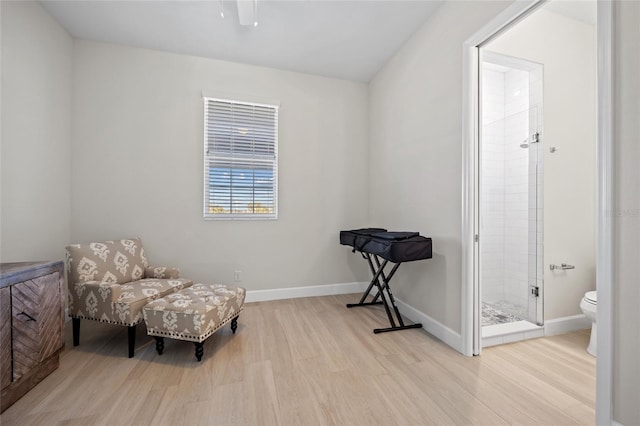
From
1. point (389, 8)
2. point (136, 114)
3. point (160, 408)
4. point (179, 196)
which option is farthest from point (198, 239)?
point (389, 8)

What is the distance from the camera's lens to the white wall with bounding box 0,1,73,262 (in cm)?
200

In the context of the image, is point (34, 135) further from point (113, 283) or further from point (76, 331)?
point (76, 331)

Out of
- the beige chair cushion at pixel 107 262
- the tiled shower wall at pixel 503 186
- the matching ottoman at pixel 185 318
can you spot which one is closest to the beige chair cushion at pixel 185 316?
the matching ottoman at pixel 185 318

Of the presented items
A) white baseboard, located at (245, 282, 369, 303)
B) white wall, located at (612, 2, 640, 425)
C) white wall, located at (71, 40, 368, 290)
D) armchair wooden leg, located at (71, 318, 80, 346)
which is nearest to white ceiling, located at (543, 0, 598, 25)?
white wall, located at (612, 2, 640, 425)

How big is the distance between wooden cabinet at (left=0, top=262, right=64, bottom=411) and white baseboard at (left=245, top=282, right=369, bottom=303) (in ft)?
5.55

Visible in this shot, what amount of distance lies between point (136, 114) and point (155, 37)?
810mm

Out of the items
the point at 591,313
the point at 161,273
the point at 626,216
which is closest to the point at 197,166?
the point at 161,273

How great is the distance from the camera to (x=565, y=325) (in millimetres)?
2385

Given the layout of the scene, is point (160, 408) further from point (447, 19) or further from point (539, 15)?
point (539, 15)

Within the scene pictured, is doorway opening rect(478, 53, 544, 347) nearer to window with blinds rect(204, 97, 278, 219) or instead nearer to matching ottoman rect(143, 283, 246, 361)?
matching ottoman rect(143, 283, 246, 361)

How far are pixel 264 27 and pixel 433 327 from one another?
3.23 m

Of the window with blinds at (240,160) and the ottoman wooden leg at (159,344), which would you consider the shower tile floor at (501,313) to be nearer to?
the window with blinds at (240,160)

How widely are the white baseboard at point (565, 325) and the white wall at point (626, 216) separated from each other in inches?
52.4

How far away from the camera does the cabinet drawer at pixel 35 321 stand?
1.48 meters
